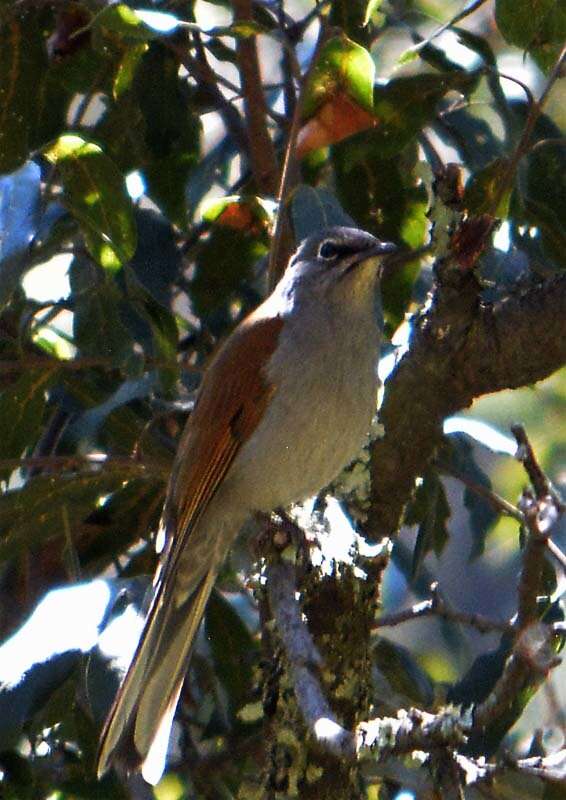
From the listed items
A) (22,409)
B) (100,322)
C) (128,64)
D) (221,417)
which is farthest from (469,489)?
(128,64)

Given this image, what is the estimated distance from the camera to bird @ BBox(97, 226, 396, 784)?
4.14 meters

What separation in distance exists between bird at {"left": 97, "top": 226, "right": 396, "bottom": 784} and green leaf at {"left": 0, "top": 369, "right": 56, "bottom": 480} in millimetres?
458

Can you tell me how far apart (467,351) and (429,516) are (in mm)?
928

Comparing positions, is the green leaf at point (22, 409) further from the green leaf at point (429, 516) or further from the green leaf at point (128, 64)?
the green leaf at point (429, 516)

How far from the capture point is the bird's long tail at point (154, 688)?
3.77 m

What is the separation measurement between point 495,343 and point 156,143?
1371 mm

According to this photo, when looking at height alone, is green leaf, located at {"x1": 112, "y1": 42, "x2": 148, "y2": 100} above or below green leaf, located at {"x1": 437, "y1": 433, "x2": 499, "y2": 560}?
above

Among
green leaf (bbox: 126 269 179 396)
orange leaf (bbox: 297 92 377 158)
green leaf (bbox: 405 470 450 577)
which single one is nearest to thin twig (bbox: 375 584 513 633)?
green leaf (bbox: 405 470 450 577)

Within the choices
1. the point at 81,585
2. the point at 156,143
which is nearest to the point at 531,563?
the point at 81,585

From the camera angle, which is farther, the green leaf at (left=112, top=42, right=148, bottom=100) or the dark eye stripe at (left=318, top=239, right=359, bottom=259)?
the dark eye stripe at (left=318, top=239, right=359, bottom=259)

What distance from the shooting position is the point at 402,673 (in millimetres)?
4562

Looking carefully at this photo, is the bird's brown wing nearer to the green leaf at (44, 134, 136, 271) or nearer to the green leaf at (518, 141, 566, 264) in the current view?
the green leaf at (44, 134, 136, 271)

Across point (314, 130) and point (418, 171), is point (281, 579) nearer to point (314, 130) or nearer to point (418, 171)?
point (314, 130)

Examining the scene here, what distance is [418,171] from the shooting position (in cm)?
495
